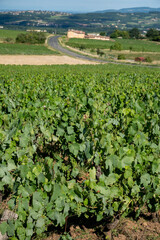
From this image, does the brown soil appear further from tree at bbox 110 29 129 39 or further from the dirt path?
tree at bbox 110 29 129 39

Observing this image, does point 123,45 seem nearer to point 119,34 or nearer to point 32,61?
point 119,34

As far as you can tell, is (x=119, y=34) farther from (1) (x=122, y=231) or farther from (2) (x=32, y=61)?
(1) (x=122, y=231)

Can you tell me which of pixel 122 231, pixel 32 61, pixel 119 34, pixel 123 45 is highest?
pixel 119 34

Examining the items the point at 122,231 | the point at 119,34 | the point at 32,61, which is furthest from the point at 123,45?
the point at 122,231

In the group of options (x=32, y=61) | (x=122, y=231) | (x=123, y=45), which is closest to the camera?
(x=122, y=231)

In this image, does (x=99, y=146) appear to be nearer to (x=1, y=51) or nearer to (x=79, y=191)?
(x=79, y=191)

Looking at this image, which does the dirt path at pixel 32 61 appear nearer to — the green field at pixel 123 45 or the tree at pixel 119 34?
the green field at pixel 123 45

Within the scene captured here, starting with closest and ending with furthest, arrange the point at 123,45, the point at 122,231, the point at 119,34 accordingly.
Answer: the point at 122,231
the point at 123,45
the point at 119,34

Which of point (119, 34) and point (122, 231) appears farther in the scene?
point (119, 34)

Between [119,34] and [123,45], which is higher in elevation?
[119,34]

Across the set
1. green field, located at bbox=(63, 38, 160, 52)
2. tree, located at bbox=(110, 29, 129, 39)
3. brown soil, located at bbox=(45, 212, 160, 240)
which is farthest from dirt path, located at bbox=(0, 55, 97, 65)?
tree, located at bbox=(110, 29, 129, 39)

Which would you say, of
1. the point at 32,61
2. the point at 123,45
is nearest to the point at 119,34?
the point at 123,45

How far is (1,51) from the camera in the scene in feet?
225

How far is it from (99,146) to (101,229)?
4.51ft
